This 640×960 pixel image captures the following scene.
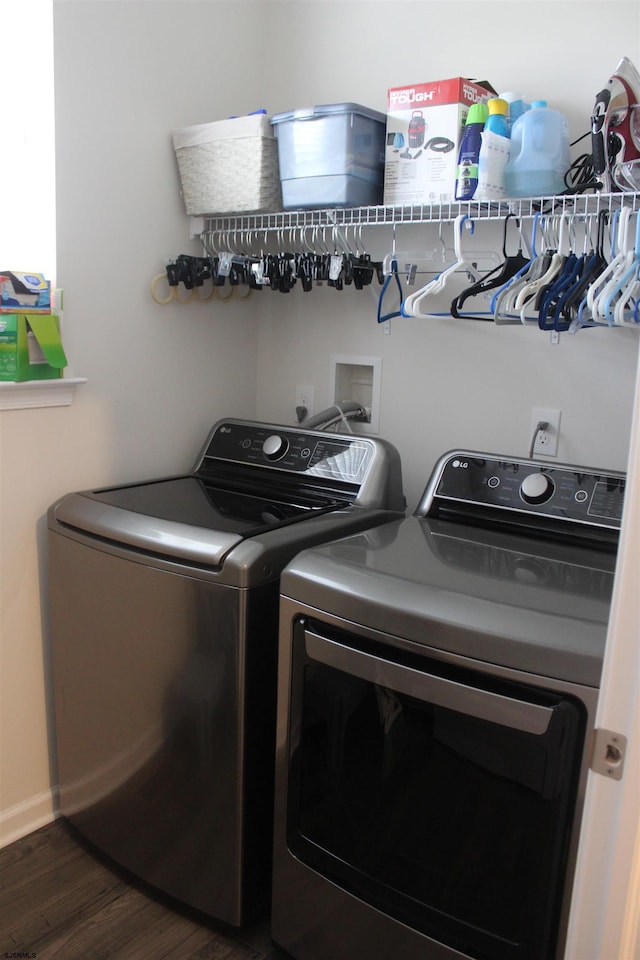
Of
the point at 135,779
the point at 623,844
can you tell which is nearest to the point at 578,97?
the point at 623,844

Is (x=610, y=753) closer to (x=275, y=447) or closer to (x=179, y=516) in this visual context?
(x=179, y=516)

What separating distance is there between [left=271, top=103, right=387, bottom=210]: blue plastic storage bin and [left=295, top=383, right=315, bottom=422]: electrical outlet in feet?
1.93

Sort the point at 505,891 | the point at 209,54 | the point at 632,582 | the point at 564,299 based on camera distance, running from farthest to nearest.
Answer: the point at 209,54 → the point at 564,299 → the point at 505,891 → the point at 632,582

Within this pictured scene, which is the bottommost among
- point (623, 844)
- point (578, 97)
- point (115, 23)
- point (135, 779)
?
point (135, 779)

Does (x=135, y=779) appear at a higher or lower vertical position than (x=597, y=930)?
lower

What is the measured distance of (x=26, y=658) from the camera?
6.25 feet

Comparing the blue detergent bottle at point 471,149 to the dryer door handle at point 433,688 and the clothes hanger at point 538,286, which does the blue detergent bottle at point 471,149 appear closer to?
the clothes hanger at point 538,286

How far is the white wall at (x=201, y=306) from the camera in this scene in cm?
179

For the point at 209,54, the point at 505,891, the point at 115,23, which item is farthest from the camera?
the point at 209,54

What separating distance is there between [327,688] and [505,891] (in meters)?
0.44

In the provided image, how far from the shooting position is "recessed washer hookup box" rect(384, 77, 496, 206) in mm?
1677

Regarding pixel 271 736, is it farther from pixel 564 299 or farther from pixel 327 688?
pixel 564 299

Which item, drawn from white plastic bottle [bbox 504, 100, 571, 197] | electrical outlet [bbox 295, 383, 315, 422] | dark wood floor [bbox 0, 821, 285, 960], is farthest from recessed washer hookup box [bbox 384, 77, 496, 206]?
dark wood floor [bbox 0, 821, 285, 960]

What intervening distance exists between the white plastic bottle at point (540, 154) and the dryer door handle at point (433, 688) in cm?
104
